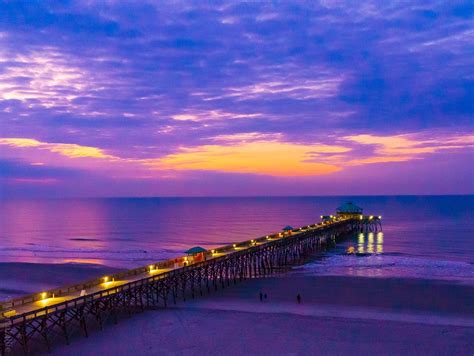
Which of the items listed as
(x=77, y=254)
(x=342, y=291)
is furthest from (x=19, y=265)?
(x=342, y=291)

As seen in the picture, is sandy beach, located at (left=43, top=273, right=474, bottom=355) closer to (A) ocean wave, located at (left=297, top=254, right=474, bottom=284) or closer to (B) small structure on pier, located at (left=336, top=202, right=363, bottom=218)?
(A) ocean wave, located at (left=297, top=254, right=474, bottom=284)

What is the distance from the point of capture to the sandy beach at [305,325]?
24000 mm

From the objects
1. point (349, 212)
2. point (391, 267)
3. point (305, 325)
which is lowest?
point (305, 325)

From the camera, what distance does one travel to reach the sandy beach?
24000 mm

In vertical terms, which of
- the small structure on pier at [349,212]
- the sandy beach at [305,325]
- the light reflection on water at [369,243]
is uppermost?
the small structure on pier at [349,212]

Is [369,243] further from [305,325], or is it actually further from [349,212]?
[305,325]

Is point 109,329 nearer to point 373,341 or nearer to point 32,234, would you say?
point 373,341

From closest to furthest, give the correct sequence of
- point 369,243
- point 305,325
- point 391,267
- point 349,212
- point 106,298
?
point 106,298 → point 305,325 → point 391,267 → point 369,243 → point 349,212

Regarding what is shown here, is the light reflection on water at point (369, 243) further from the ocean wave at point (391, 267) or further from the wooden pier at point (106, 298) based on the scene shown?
the wooden pier at point (106, 298)

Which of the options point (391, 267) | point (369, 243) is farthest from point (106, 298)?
point (369, 243)

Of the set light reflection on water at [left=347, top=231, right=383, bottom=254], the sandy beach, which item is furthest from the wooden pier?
light reflection on water at [left=347, top=231, right=383, bottom=254]

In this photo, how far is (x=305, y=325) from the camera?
91.2ft

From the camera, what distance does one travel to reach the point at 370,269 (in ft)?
158

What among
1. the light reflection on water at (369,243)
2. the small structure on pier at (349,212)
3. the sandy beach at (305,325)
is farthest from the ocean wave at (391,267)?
the small structure on pier at (349,212)
